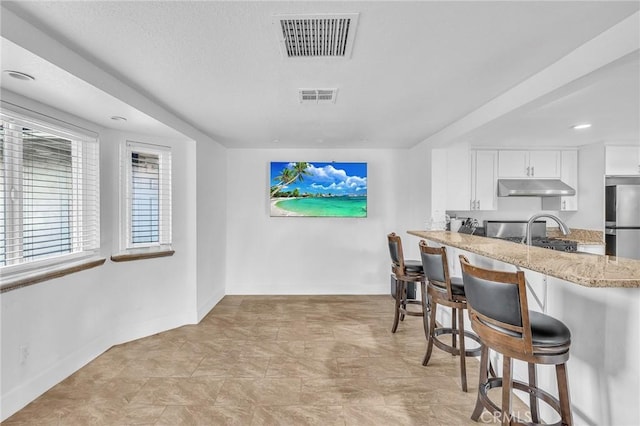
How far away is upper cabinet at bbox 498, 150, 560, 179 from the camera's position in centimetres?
455

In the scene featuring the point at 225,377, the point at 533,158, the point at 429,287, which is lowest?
the point at 225,377

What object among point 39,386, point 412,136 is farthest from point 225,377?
point 412,136

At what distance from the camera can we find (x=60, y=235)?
2625mm

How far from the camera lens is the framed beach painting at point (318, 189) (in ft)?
15.4

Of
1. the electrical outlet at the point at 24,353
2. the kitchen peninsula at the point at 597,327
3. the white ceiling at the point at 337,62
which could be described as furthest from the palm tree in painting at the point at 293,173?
the electrical outlet at the point at 24,353

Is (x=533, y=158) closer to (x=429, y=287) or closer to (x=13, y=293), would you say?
(x=429, y=287)

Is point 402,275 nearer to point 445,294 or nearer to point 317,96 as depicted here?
point 445,294

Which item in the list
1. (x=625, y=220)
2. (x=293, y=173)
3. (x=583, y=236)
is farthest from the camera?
(x=293, y=173)

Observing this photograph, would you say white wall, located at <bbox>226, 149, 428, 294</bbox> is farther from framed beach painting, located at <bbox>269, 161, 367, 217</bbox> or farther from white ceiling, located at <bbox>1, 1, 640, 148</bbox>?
white ceiling, located at <bbox>1, 1, 640, 148</bbox>

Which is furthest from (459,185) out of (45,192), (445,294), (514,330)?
(45,192)

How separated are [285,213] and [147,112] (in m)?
2.50

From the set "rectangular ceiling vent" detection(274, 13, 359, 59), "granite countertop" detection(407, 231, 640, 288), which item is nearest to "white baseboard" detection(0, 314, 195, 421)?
"rectangular ceiling vent" detection(274, 13, 359, 59)

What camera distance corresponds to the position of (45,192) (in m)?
2.47

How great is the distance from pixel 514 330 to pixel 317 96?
211cm
